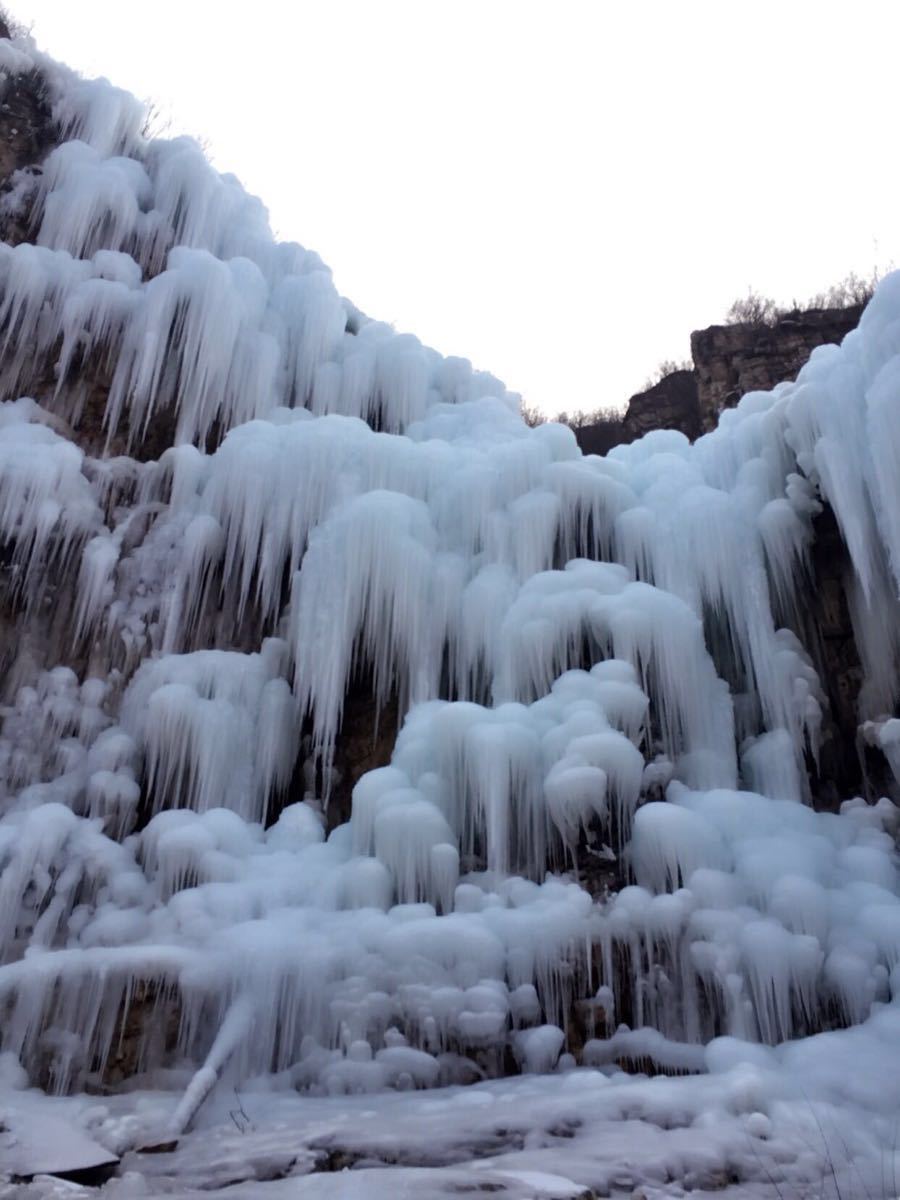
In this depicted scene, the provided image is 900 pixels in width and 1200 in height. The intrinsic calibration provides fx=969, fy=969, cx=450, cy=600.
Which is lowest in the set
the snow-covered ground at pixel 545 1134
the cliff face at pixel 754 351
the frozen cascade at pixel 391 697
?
the snow-covered ground at pixel 545 1134

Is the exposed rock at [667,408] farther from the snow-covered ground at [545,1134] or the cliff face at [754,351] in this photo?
the snow-covered ground at [545,1134]

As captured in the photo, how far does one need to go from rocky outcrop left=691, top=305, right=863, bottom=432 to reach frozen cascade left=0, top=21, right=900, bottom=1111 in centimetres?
316

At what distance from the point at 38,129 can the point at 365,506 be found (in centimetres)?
646

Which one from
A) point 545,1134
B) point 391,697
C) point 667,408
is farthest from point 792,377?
point 545,1134

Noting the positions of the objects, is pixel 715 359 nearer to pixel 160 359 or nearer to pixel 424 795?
pixel 160 359

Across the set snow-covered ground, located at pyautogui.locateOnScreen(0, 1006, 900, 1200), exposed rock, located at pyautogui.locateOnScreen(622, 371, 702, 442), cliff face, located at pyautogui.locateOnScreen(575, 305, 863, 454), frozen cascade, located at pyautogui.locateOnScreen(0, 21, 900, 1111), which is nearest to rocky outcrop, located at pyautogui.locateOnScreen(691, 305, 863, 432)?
cliff face, located at pyautogui.locateOnScreen(575, 305, 863, 454)

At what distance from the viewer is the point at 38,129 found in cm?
1024

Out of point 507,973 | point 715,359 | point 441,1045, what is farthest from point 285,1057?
point 715,359

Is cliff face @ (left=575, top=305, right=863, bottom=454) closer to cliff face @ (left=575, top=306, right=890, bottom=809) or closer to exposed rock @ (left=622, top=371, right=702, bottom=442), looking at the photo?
cliff face @ (left=575, top=306, right=890, bottom=809)

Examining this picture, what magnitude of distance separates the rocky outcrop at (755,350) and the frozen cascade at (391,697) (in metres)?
3.16

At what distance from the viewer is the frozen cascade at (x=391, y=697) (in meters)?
4.97

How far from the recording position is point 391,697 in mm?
7152

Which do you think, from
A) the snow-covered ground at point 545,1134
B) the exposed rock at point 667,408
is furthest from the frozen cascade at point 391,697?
the exposed rock at point 667,408

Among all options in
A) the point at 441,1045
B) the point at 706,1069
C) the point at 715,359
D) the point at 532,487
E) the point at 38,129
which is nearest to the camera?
the point at 706,1069
